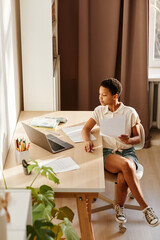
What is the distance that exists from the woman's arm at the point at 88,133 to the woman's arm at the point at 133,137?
0.73 ft

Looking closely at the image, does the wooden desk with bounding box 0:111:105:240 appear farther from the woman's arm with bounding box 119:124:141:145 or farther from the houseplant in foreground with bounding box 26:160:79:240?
the woman's arm with bounding box 119:124:141:145

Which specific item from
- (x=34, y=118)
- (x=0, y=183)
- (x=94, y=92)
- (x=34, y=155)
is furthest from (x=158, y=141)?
(x=0, y=183)

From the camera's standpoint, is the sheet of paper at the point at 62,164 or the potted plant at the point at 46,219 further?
the sheet of paper at the point at 62,164

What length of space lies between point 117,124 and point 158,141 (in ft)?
5.44

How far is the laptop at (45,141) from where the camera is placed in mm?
2449

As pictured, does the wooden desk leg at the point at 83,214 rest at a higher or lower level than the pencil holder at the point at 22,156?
lower

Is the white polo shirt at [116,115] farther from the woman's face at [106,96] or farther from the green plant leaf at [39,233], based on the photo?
the green plant leaf at [39,233]

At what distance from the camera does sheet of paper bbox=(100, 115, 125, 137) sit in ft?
8.59

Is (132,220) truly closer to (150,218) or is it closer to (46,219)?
(150,218)

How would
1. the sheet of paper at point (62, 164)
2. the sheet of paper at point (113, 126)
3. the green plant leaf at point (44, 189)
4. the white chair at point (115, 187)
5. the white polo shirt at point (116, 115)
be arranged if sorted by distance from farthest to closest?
1. the white polo shirt at point (116, 115)
2. the white chair at point (115, 187)
3. the sheet of paper at point (113, 126)
4. the sheet of paper at point (62, 164)
5. the green plant leaf at point (44, 189)

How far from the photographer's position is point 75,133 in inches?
109

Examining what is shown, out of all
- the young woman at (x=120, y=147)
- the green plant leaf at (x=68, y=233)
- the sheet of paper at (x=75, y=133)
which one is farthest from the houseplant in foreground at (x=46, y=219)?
the young woman at (x=120, y=147)

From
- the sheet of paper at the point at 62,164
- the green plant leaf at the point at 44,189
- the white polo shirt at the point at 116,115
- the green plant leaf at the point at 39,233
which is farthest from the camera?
the white polo shirt at the point at 116,115

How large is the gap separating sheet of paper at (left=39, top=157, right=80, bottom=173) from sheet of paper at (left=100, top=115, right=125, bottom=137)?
36 cm
